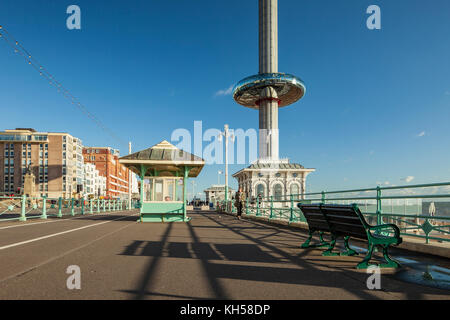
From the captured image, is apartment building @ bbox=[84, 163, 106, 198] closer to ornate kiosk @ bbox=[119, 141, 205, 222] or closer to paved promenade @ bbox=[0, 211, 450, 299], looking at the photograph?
ornate kiosk @ bbox=[119, 141, 205, 222]

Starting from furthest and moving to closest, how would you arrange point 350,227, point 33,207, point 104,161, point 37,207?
point 104,161, point 37,207, point 33,207, point 350,227

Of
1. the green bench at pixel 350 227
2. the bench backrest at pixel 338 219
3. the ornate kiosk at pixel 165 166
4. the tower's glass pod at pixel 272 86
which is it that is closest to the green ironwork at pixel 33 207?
the ornate kiosk at pixel 165 166

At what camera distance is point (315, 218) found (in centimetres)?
654

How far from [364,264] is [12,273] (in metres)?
5.18

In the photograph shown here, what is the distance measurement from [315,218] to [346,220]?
1367 millimetres

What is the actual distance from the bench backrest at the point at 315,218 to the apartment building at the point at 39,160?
111 meters

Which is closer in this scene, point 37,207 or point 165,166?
point 165,166

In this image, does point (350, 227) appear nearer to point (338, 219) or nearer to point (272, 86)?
point (338, 219)

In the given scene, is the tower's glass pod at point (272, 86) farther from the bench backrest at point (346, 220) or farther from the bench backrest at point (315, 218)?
the bench backrest at point (346, 220)

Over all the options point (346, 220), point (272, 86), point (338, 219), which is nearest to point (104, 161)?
point (272, 86)

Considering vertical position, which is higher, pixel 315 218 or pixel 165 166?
pixel 165 166

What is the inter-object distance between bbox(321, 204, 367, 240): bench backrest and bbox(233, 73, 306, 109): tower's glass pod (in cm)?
7030
